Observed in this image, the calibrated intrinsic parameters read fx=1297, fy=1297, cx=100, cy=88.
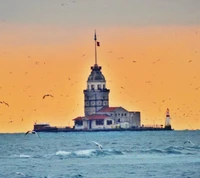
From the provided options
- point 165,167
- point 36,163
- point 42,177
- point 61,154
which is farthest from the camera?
point 61,154

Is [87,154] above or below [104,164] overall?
above

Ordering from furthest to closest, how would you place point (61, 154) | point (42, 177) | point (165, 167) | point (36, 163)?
point (61, 154), point (36, 163), point (165, 167), point (42, 177)

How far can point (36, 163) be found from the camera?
101 metres

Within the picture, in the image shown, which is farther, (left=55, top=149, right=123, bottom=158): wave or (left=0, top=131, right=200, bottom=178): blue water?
(left=55, top=149, right=123, bottom=158): wave

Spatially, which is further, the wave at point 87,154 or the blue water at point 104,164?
the wave at point 87,154

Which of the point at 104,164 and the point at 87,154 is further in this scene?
the point at 87,154

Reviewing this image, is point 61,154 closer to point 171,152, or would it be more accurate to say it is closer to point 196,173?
point 171,152

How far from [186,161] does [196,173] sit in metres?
14.6

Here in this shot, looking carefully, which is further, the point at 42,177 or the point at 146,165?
the point at 146,165

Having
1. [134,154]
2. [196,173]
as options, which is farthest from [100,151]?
[196,173]

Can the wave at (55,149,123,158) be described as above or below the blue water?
above

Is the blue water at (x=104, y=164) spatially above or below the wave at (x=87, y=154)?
below

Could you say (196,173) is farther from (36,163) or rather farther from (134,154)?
(134,154)

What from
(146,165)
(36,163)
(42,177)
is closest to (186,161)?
(146,165)
